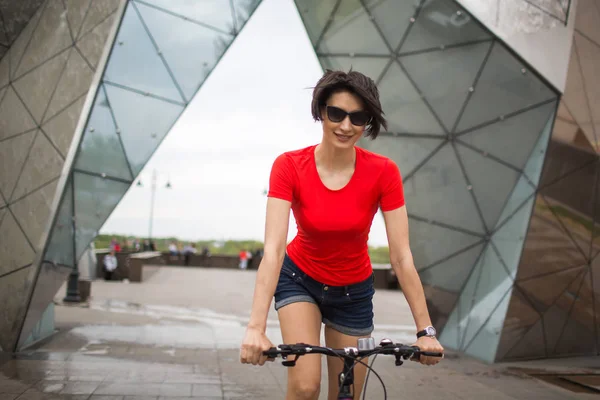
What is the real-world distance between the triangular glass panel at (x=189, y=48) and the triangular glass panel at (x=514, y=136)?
4178 mm

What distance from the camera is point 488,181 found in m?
11.1

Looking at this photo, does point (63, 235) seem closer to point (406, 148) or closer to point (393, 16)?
point (406, 148)

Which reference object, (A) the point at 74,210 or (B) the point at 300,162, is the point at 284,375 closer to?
(A) the point at 74,210

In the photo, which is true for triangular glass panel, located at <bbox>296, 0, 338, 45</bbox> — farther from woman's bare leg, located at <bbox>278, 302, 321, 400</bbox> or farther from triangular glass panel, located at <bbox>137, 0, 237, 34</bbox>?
woman's bare leg, located at <bbox>278, 302, 321, 400</bbox>

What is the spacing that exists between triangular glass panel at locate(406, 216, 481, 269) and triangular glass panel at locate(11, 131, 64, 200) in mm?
5710

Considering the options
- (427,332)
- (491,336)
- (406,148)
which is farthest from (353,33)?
(427,332)

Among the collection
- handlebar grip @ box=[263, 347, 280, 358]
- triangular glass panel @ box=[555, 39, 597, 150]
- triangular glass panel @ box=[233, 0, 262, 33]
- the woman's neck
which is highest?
Result: triangular glass panel @ box=[233, 0, 262, 33]

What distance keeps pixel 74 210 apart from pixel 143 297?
10.6m

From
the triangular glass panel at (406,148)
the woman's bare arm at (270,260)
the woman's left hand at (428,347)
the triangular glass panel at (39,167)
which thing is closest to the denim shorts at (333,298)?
the woman's bare arm at (270,260)

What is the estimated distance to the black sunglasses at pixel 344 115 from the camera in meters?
3.50

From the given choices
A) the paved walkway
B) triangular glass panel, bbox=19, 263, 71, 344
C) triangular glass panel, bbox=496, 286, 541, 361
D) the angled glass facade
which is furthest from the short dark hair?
triangular glass panel, bbox=496, 286, 541, 361

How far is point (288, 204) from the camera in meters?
3.50

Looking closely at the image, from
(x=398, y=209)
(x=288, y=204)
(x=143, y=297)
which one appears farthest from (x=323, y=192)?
(x=143, y=297)

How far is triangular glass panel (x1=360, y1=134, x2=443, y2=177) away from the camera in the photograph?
452 inches
